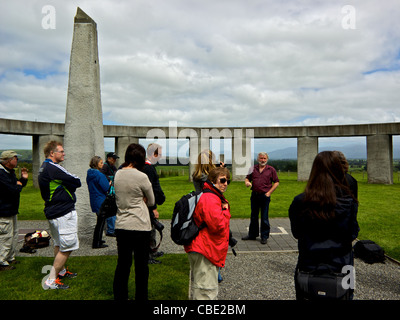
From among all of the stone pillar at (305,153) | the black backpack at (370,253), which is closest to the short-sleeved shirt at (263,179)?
the black backpack at (370,253)

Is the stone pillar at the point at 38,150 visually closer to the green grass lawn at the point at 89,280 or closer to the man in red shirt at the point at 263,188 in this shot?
the green grass lawn at the point at 89,280

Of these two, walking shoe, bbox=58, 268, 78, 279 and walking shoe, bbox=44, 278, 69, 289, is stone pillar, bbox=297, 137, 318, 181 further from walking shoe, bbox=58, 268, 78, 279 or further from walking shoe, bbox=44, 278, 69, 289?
walking shoe, bbox=44, 278, 69, 289

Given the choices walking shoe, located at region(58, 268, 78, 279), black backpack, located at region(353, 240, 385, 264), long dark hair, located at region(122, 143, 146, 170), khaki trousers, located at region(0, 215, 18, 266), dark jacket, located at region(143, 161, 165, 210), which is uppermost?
long dark hair, located at region(122, 143, 146, 170)

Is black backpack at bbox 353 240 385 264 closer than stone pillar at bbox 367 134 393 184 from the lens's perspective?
Yes

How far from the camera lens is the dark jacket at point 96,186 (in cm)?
609

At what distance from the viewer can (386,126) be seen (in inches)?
794

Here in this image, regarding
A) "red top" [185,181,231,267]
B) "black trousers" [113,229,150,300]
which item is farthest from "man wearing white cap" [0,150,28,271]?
"red top" [185,181,231,267]

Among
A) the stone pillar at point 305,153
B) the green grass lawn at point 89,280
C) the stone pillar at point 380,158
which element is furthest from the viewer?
the stone pillar at point 305,153

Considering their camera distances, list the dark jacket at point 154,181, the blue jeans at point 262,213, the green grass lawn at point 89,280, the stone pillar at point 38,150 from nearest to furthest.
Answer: the green grass lawn at point 89,280, the dark jacket at point 154,181, the blue jeans at point 262,213, the stone pillar at point 38,150

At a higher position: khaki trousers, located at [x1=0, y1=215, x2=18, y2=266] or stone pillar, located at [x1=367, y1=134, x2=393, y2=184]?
stone pillar, located at [x1=367, y1=134, x2=393, y2=184]

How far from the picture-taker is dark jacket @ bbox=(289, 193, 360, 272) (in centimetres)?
232
